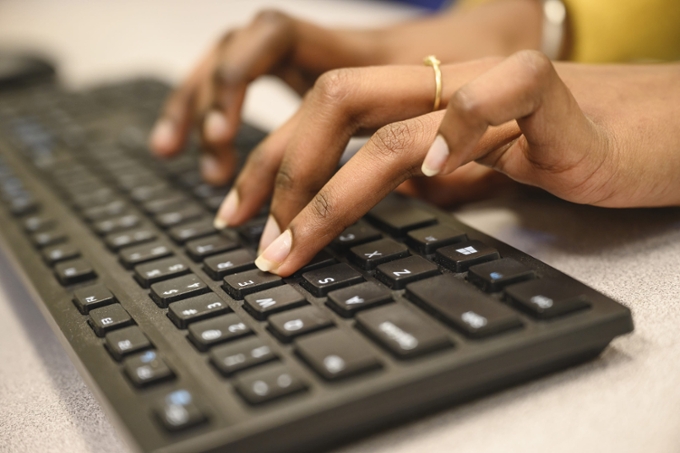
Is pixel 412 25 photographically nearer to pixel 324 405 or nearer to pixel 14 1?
pixel 324 405

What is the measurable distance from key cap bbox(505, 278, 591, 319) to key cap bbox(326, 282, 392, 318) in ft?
0.21

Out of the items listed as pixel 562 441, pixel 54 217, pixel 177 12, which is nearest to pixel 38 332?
pixel 54 217

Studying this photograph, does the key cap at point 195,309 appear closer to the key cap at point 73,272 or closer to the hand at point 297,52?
the key cap at point 73,272

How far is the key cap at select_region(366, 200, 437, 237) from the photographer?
1.44 feet

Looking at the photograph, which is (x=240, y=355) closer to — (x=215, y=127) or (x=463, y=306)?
(x=463, y=306)

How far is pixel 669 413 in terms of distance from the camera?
315 millimetres

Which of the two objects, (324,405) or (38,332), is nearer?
(324,405)

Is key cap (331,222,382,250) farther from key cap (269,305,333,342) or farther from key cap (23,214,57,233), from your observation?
key cap (23,214,57,233)

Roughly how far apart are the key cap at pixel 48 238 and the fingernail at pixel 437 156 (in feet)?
0.96

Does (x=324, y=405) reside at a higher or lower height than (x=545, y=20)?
lower

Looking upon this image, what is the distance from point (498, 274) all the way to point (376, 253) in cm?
8

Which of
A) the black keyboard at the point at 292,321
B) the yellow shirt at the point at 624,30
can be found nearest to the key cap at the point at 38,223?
the black keyboard at the point at 292,321

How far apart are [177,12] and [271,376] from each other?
4.50 ft

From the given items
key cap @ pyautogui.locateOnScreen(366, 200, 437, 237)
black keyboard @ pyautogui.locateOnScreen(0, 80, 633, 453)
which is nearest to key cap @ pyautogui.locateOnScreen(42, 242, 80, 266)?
black keyboard @ pyautogui.locateOnScreen(0, 80, 633, 453)
